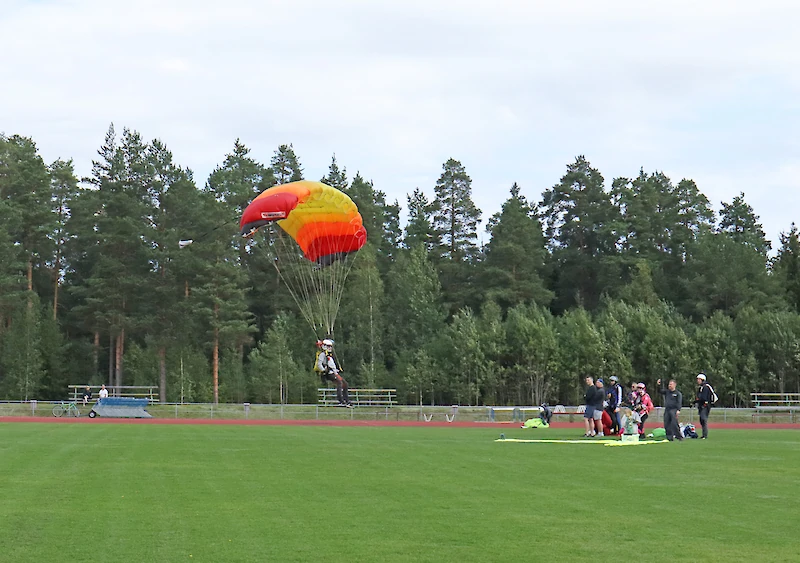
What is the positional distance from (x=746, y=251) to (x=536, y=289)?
53.8 ft

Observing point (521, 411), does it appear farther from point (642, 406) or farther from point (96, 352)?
point (96, 352)

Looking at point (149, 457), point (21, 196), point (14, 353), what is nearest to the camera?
point (149, 457)

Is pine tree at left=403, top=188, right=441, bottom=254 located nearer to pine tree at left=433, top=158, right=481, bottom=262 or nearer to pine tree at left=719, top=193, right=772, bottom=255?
pine tree at left=433, top=158, right=481, bottom=262

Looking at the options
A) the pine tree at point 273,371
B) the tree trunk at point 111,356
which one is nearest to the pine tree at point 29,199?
the tree trunk at point 111,356

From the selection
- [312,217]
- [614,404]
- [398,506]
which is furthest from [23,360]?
[398,506]

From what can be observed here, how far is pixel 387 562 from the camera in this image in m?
7.89

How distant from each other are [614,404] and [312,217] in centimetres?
990

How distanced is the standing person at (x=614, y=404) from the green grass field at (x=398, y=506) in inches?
232

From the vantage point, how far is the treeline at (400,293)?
209 ft

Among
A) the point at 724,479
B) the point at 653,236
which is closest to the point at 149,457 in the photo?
the point at 724,479

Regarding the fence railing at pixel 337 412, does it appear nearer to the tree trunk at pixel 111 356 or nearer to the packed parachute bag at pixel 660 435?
the packed parachute bag at pixel 660 435

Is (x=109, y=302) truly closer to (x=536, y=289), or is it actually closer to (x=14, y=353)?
(x=14, y=353)

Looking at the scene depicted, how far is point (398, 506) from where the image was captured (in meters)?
11.1

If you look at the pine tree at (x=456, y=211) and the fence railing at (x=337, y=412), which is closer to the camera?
the fence railing at (x=337, y=412)
